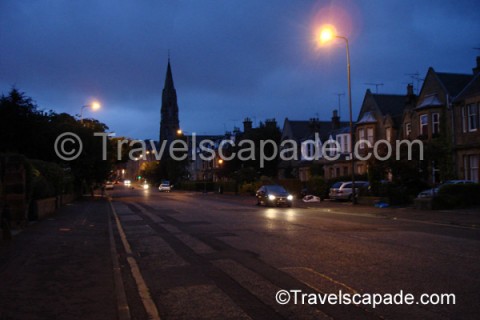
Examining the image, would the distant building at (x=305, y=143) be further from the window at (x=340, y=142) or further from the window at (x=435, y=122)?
the window at (x=435, y=122)

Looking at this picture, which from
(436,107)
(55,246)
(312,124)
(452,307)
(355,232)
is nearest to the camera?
(452,307)

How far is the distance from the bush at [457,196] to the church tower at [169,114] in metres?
121

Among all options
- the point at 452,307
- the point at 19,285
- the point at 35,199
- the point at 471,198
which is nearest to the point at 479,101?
the point at 471,198

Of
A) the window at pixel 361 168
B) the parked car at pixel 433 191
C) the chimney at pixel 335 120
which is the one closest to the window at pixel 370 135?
the window at pixel 361 168

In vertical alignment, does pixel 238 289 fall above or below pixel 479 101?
below

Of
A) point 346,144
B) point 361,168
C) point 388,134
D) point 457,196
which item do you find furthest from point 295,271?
point 346,144

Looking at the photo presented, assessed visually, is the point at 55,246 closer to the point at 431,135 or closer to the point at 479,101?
the point at 479,101

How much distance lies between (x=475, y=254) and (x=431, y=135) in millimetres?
28472

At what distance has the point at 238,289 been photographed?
829cm

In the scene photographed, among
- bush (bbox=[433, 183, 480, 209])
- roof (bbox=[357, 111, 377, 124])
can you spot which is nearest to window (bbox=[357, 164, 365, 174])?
roof (bbox=[357, 111, 377, 124])

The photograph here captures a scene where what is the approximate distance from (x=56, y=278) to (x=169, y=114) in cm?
13797

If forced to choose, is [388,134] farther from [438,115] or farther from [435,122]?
[438,115]

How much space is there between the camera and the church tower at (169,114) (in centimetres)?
14338

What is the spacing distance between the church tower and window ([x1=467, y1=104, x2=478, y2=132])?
113905 mm
